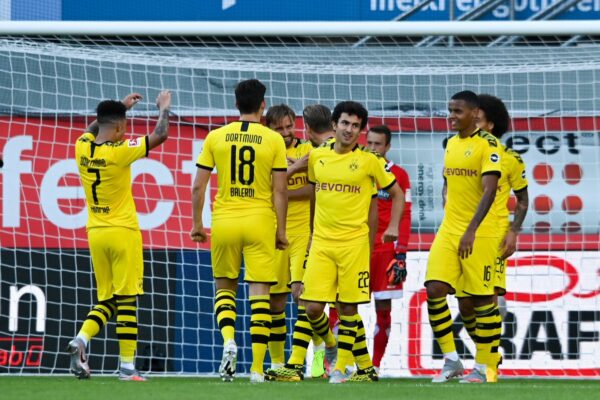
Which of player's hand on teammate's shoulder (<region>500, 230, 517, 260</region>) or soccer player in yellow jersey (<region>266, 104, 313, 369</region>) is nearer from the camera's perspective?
player's hand on teammate's shoulder (<region>500, 230, 517, 260</region>)

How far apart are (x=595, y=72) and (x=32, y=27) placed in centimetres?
458

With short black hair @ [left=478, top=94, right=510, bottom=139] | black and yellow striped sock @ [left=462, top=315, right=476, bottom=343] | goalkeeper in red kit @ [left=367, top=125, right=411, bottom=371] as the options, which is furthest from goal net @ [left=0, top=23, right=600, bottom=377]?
short black hair @ [left=478, top=94, right=510, bottom=139]

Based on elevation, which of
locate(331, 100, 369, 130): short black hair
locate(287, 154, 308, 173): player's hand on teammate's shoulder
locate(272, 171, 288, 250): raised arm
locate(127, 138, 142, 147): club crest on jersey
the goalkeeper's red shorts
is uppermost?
locate(331, 100, 369, 130): short black hair

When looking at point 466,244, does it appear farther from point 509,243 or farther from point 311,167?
point 311,167

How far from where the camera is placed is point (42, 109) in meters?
10.9

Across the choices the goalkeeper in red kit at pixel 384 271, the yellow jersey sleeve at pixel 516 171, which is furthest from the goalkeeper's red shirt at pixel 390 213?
the yellow jersey sleeve at pixel 516 171

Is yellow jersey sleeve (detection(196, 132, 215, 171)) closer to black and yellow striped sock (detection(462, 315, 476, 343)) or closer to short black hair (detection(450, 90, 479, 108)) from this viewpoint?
short black hair (detection(450, 90, 479, 108))

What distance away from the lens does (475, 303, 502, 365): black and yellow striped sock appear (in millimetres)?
8758

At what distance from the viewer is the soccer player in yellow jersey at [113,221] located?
8.56 m

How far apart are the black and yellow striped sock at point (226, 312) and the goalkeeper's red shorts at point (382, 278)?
1.56 m

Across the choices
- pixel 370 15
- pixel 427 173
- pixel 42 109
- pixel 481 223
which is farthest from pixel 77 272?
pixel 370 15

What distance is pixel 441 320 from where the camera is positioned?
889 cm

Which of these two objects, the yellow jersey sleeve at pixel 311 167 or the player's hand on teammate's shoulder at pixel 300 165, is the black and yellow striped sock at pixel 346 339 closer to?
the yellow jersey sleeve at pixel 311 167

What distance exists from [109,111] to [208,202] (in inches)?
101
